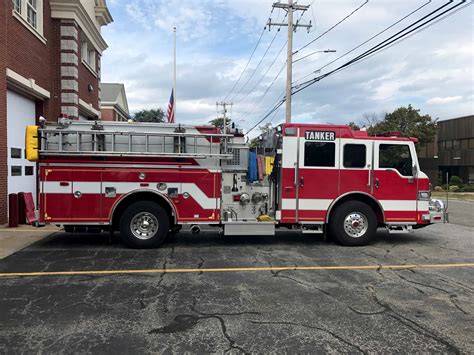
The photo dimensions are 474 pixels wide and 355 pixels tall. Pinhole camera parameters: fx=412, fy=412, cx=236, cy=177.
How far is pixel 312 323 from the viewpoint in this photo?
15.3ft

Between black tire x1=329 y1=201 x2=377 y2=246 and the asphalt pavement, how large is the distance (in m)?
0.28

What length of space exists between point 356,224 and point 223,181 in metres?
3.04

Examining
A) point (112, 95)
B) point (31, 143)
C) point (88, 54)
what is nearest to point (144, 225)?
point (31, 143)

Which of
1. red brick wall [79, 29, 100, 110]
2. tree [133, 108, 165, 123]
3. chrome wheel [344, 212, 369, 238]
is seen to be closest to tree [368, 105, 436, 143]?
red brick wall [79, 29, 100, 110]

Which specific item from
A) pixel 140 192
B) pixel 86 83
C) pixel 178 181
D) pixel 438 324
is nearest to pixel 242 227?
pixel 178 181

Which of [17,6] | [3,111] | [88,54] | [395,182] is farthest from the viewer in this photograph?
[88,54]

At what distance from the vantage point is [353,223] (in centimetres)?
896

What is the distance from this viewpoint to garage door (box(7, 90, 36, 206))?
12.2 meters

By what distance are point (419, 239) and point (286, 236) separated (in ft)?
10.9

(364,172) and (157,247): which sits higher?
(364,172)

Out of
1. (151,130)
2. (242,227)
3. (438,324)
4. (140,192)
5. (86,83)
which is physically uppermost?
(86,83)

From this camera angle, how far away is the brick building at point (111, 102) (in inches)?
1543

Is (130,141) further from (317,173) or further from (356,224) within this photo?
(356,224)

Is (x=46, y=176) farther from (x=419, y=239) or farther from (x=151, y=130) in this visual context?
(x=419, y=239)
